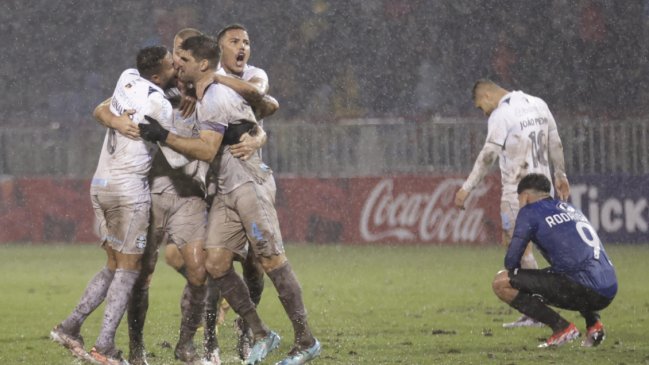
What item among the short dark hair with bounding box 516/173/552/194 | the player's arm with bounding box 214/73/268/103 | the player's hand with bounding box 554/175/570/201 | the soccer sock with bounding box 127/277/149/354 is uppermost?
the player's arm with bounding box 214/73/268/103

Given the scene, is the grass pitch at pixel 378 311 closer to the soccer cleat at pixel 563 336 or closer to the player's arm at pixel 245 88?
the soccer cleat at pixel 563 336

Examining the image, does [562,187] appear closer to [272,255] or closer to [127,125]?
[272,255]

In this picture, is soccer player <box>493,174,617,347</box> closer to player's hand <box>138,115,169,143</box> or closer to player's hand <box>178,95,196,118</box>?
player's hand <box>178,95,196,118</box>

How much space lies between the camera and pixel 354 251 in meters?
18.1

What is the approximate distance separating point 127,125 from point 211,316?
4.23 ft

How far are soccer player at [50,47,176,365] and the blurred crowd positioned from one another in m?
13.7

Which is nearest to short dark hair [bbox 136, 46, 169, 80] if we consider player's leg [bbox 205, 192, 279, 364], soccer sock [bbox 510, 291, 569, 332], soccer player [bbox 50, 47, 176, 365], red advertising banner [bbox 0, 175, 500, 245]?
soccer player [bbox 50, 47, 176, 365]

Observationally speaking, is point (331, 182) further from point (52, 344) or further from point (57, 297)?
point (52, 344)

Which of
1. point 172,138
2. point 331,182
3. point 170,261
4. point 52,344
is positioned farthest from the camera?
point 331,182

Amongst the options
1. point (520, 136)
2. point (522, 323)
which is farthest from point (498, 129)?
point (522, 323)

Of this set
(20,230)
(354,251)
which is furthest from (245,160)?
(20,230)

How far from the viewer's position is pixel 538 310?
8.36m

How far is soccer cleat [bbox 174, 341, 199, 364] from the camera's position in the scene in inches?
290

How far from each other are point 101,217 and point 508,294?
9.15ft
